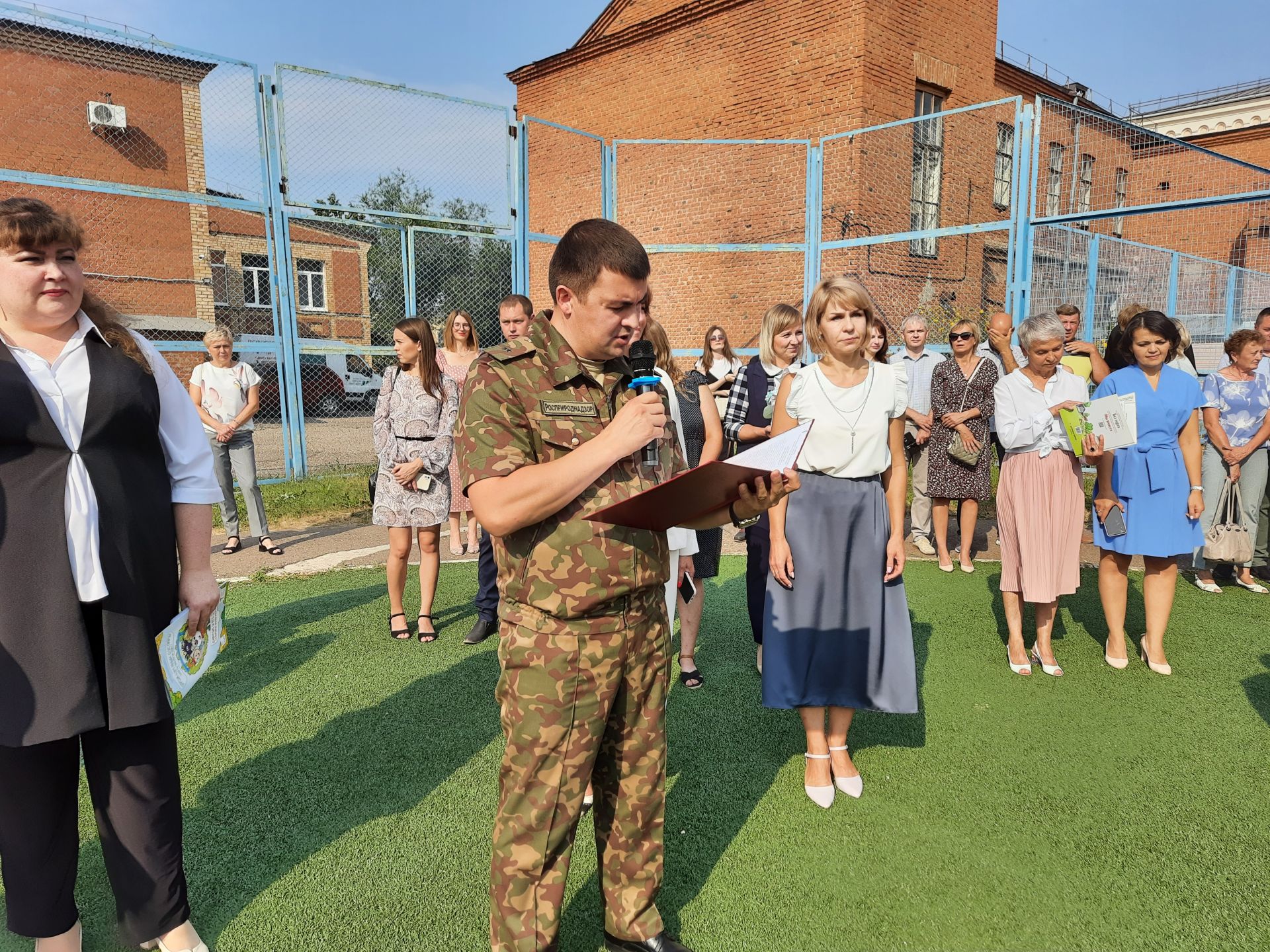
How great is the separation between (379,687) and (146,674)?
2.39 metres

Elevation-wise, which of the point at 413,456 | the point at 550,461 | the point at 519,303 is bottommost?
the point at 413,456

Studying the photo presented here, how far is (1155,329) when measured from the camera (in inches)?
178

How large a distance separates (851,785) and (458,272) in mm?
8590

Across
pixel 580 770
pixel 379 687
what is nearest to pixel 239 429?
pixel 379 687

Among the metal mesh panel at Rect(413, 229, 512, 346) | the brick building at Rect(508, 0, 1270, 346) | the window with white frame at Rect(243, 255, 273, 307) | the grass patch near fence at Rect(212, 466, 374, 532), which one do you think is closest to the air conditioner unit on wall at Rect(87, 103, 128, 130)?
the window with white frame at Rect(243, 255, 273, 307)

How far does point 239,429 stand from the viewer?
7.35 m

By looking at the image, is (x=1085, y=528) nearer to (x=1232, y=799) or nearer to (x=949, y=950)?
(x=1232, y=799)

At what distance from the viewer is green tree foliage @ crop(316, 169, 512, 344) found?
9891mm

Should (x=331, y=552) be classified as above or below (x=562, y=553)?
below

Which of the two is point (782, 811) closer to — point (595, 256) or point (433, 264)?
point (595, 256)

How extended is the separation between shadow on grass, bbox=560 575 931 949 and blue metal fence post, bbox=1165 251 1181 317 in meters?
10.9

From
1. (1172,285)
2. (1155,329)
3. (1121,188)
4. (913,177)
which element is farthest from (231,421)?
(1172,285)

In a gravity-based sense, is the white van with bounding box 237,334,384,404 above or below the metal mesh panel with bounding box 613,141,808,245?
below

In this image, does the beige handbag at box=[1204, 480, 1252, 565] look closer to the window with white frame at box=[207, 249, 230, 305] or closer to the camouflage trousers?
the camouflage trousers
